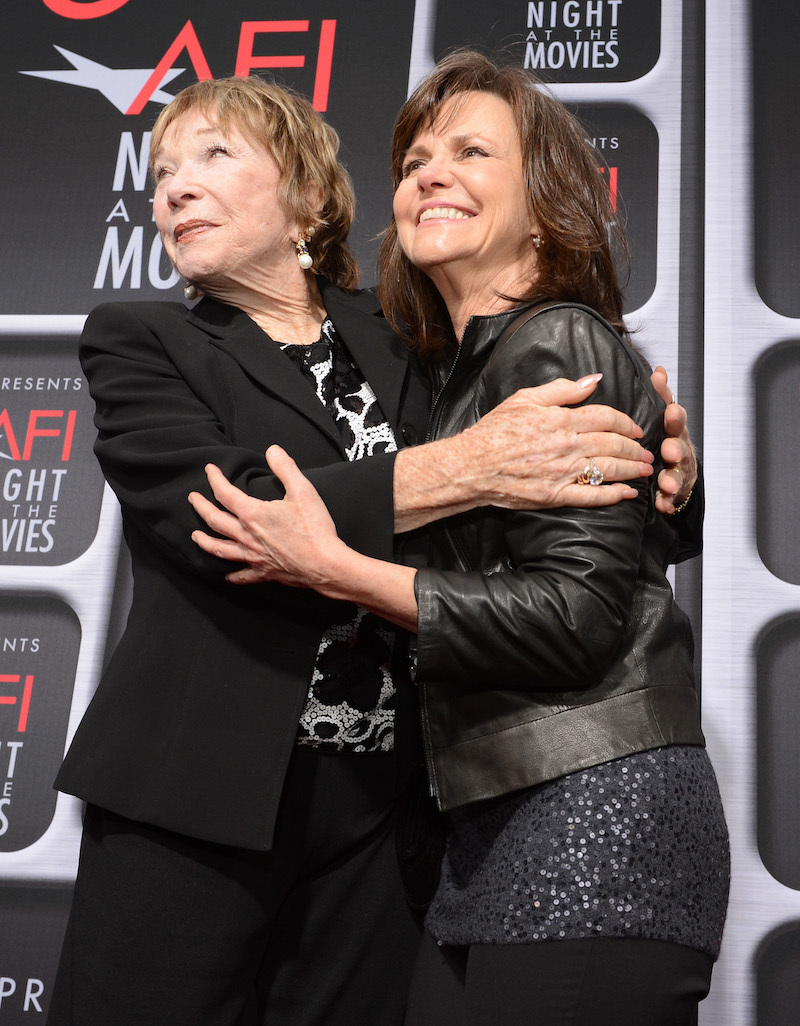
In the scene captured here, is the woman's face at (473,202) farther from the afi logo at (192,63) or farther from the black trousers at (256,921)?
the afi logo at (192,63)

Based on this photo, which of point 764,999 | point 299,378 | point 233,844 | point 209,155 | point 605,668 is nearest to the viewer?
point 605,668

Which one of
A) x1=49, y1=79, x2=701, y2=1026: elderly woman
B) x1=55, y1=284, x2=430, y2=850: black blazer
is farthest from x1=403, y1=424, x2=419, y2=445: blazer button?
x1=55, y1=284, x2=430, y2=850: black blazer

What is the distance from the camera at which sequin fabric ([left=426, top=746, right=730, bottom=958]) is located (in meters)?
1.14

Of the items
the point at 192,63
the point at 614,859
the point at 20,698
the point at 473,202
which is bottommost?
the point at 20,698

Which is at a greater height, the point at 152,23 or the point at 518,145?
the point at 152,23

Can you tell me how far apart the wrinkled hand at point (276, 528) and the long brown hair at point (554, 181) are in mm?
423

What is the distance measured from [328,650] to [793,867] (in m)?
1.16

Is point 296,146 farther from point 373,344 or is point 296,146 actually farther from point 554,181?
point 554,181

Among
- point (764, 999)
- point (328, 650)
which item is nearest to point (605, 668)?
point (328, 650)

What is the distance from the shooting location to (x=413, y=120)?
1618mm

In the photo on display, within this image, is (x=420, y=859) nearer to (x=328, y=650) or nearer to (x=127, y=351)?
(x=328, y=650)

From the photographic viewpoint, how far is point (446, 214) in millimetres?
1499

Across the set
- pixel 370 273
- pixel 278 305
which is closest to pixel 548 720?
pixel 278 305

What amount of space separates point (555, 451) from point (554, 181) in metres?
0.49
